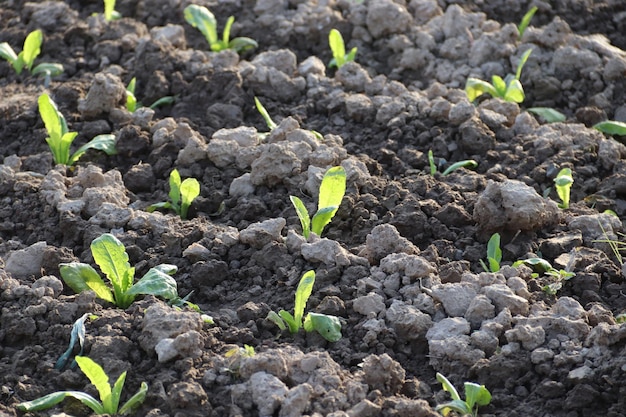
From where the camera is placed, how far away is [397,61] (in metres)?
4.19

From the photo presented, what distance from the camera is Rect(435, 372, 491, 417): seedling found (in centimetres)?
254

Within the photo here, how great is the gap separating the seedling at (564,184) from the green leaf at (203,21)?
5.67ft

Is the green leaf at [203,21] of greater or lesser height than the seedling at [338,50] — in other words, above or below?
below

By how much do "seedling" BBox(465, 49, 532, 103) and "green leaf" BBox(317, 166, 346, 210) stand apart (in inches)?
40.0

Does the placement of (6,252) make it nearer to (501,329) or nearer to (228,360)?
(228,360)

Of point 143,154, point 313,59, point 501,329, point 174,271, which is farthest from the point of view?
point 313,59

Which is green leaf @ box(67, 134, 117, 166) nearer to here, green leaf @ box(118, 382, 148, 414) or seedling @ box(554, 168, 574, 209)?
green leaf @ box(118, 382, 148, 414)

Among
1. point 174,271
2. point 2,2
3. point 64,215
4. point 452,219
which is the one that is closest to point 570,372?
point 452,219

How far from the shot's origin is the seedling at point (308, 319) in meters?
2.77

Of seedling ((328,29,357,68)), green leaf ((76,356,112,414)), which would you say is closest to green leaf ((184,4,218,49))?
seedling ((328,29,357,68))

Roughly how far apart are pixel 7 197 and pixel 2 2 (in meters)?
1.83

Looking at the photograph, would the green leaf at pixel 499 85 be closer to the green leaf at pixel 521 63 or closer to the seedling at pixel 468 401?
the green leaf at pixel 521 63

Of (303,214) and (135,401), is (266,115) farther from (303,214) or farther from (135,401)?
(135,401)

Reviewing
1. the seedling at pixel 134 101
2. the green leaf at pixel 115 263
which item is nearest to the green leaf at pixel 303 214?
the green leaf at pixel 115 263
